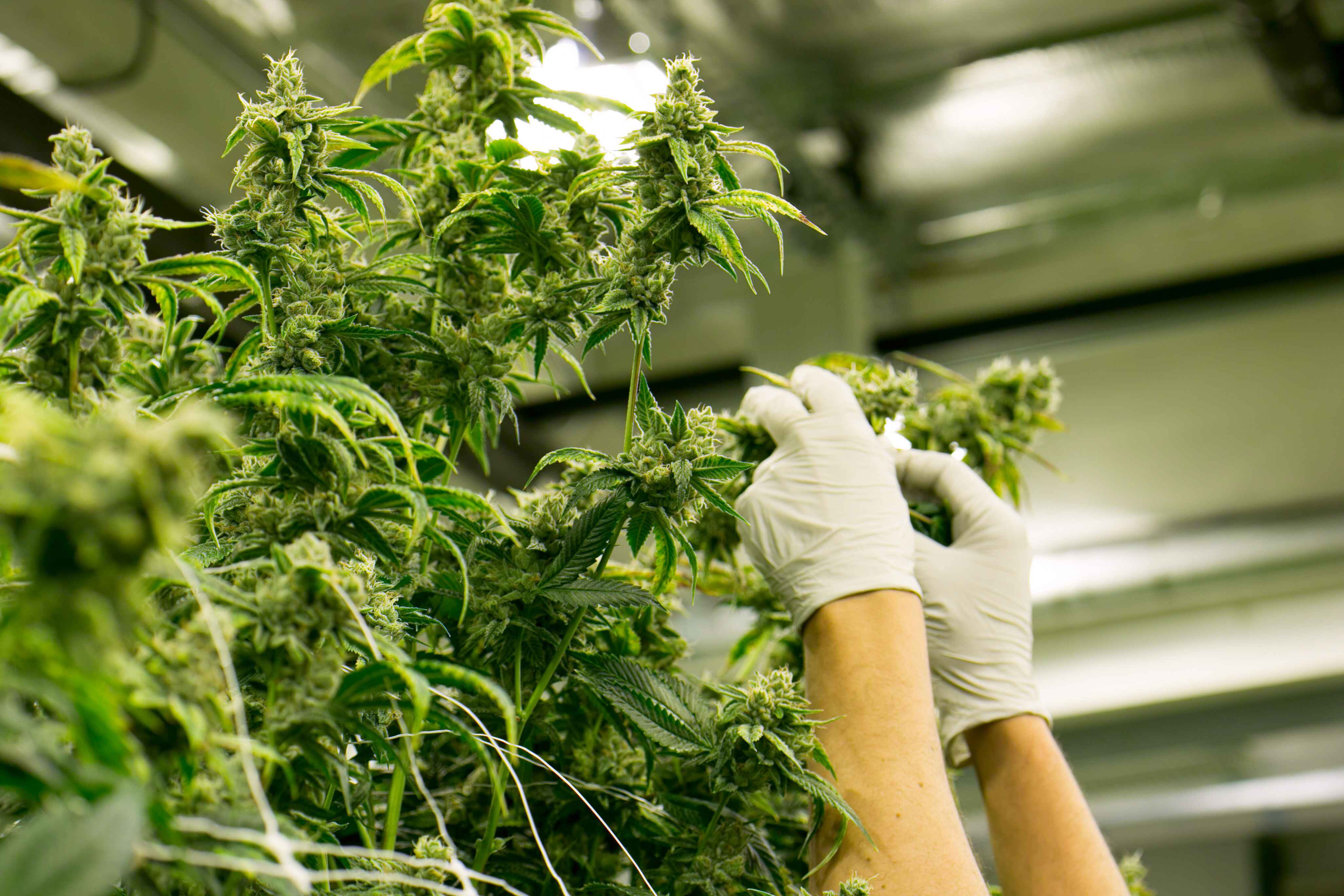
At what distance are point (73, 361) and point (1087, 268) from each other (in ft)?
16.3

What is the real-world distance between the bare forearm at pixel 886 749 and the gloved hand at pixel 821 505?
27 millimetres

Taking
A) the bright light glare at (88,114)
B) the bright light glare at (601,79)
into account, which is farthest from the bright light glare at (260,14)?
the bright light glare at (601,79)

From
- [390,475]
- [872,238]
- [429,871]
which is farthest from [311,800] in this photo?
[872,238]

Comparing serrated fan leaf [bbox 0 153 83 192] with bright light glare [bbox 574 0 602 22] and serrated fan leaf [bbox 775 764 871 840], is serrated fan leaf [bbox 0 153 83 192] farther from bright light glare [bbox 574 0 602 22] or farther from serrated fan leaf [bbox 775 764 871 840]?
bright light glare [bbox 574 0 602 22]

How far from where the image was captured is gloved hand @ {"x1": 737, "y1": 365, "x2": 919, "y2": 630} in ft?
3.19

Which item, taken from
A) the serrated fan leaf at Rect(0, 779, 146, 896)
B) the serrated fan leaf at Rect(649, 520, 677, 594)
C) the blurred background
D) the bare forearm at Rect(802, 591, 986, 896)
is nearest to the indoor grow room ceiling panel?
the blurred background

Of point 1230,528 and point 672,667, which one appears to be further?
point 1230,528

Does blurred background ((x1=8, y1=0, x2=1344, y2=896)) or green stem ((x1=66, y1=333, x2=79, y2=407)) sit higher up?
blurred background ((x1=8, y1=0, x2=1344, y2=896))

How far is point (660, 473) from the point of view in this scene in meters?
0.66

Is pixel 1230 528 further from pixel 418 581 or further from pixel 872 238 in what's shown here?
pixel 418 581

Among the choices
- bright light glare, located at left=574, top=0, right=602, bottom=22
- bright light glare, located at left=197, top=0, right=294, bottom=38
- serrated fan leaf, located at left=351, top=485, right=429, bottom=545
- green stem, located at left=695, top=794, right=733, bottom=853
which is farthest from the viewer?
bright light glare, located at left=197, top=0, right=294, bottom=38

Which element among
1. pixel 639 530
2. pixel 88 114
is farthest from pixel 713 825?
pixel 88 114

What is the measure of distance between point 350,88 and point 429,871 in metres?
3.45

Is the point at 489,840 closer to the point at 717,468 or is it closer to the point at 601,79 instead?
the point at 717,468
